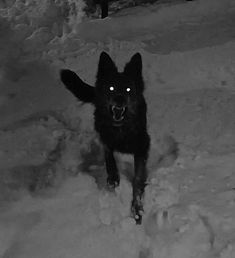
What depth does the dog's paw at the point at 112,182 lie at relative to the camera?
4.64m

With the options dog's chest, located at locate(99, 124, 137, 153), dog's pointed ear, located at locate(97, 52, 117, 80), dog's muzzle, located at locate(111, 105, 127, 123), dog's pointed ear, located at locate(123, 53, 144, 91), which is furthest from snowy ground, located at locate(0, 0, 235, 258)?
dog's pointed ear, located at locate(97, 52, 117, 80)

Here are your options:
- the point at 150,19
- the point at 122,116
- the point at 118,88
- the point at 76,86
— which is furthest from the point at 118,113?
the point at 150,19

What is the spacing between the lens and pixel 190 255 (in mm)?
3580

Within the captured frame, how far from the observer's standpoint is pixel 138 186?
4441 mm

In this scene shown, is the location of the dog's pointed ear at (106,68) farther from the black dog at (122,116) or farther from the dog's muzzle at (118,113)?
the dog's muzzle at (118,113)

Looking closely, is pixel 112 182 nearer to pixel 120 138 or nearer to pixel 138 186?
pixel 138 186

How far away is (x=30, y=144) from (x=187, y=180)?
6.67 feet

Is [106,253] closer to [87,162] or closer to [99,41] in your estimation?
[87,162]

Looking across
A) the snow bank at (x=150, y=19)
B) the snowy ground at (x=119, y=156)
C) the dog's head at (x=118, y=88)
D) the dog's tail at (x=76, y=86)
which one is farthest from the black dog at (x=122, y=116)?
the snow bank at (x=150, y=19)

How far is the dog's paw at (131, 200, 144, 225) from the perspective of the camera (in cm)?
408

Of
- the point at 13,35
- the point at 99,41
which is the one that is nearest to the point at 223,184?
the point at 99,41

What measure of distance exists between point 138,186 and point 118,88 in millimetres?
1005

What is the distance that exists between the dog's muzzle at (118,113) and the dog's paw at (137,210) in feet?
2.77

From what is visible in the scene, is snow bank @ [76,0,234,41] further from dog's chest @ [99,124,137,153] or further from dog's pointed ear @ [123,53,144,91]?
dog's chest @ [99,124,137,153]
